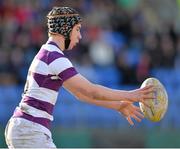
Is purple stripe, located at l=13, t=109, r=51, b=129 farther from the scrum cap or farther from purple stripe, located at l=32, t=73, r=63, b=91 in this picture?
the scrum cap

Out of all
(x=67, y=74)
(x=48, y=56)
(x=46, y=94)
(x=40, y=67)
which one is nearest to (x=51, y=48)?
(x=48, y=56)

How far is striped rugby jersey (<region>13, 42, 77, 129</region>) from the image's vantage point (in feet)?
23.3

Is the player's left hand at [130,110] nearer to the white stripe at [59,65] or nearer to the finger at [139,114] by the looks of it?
the finger at [139,114]

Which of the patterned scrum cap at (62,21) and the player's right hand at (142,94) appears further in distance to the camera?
the patterned scrum cap at (62,21)

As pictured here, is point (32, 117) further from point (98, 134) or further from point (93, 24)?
point (93, 24)

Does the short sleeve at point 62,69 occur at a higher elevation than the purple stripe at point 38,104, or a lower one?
higher

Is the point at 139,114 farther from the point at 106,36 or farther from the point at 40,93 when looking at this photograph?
the point at 106,36

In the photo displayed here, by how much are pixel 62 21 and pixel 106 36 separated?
8.72m

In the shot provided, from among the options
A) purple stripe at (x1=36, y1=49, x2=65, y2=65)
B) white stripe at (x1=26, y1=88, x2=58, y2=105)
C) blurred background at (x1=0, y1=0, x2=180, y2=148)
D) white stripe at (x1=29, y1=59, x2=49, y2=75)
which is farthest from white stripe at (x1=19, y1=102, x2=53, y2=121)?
blurred background at (x1=0, y1=0, x2=180, y2=148)

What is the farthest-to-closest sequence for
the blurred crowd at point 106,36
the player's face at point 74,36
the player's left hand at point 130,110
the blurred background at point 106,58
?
the blurred crowd at point 106,36 < the blurred background at point 106,58 < the player's face at point 74,36 < the player's left hand at point 130,110

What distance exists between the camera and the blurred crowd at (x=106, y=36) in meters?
15.1

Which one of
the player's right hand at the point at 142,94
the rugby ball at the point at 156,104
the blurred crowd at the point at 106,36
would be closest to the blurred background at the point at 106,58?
the blurred crowd at the point at 106,36

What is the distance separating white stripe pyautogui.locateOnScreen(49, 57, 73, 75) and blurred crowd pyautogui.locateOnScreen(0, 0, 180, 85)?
7876 mm

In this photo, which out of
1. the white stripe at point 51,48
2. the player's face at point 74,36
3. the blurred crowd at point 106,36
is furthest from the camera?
the blurred crowd at point 106,36
